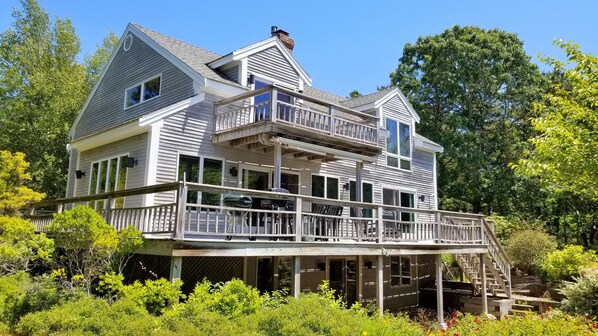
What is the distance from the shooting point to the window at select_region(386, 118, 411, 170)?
19156 millimetres

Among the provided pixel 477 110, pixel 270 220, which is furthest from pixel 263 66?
pixel 477 110

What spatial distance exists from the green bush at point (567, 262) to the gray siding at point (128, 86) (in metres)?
15.6

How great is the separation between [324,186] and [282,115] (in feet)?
15.0

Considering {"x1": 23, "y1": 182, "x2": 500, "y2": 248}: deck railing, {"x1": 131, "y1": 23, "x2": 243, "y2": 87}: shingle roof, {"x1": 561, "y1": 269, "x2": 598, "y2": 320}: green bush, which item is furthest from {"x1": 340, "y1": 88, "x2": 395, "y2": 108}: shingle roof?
{"x1": 561, "y1": 269, "x2": 598, "y2": 320}: green bush

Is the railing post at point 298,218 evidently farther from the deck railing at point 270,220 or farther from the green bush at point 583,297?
the green bush at point 583,297

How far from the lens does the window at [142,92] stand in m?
14.9

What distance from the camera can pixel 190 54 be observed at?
15594mm

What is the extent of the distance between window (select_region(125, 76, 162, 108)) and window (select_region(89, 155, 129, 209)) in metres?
2.72

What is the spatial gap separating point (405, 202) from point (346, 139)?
7347 mm

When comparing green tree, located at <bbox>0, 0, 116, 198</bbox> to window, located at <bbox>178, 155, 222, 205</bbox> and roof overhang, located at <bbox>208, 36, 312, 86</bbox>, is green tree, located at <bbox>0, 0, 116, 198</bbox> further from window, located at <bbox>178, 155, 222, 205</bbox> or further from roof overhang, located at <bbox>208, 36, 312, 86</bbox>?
window, located at <bbox>178, 155, 222, 205</bbox>

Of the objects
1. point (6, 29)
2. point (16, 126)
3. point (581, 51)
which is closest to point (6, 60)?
point (6, 29)

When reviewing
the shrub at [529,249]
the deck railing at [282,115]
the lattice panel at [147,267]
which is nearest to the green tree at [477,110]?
the shrub at [529,249]

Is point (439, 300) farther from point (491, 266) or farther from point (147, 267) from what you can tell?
point (147, 267)

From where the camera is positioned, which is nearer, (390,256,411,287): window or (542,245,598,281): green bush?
(542,245,598,281): green bush
